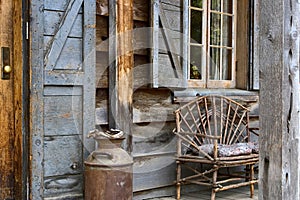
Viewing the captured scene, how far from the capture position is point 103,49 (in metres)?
3.40

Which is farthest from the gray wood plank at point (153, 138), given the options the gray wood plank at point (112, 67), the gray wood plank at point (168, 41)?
the gray wood plank at point (168, 41)

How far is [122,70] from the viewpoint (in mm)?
3459

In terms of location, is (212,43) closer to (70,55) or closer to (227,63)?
(227,63)

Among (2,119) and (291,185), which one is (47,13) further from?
(291,185)

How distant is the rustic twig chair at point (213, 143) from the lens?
3596mm

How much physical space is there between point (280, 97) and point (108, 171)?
4.70ft

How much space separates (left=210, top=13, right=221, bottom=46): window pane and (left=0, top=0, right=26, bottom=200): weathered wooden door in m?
2.06

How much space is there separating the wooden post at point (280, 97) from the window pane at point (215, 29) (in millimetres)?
2521

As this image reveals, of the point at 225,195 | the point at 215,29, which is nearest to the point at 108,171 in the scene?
the point at 225,195

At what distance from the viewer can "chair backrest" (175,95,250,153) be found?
13.1 feet

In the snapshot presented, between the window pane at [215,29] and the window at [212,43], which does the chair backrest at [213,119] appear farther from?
the window pane at [215,29]

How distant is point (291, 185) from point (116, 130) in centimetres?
147

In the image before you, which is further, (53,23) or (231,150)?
(231,150)

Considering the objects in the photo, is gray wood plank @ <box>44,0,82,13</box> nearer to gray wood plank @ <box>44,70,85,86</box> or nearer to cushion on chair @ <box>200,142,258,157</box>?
gray wood plank @ <box>44,70,85,86</box>
